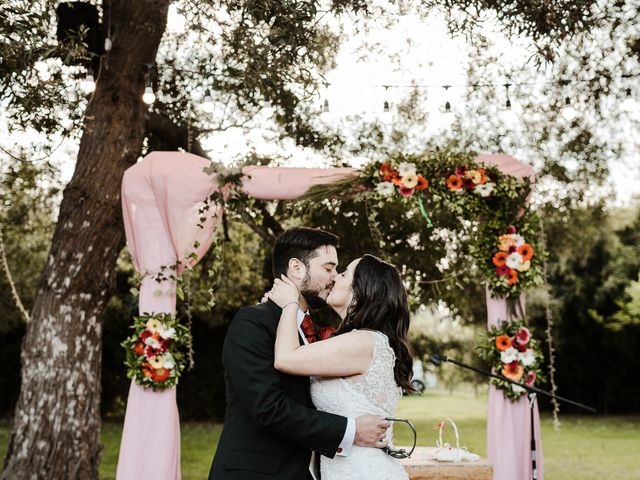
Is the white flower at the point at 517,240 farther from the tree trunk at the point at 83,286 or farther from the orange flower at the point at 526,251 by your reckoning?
the tree trunk at the point at 83,286

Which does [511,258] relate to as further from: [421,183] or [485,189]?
[421,183]

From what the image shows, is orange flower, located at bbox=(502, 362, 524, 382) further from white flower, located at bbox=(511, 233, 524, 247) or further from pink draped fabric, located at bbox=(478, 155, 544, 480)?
white flower, located at bbox=(511, 233, 524, 247)

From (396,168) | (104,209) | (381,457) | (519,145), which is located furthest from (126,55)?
(381,457)

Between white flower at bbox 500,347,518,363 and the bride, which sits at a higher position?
white flower at bbox 500,347,518,363

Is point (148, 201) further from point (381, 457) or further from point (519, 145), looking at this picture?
point (519, 145)

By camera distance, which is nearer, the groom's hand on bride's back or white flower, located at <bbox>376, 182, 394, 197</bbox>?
the groom's hand on bride's back

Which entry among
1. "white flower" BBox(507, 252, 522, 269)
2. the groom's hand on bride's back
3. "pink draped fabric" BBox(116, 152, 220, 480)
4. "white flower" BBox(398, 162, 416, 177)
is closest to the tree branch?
"pink draped fabric" BBox(116, 152, 220, 480)

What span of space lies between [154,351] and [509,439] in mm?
2792

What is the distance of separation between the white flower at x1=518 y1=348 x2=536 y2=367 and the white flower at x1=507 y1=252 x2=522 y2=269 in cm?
67

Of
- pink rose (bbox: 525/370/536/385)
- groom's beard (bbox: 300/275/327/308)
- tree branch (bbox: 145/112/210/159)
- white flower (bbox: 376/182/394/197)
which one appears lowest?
pink rose (bbox: 525/370/536/385)

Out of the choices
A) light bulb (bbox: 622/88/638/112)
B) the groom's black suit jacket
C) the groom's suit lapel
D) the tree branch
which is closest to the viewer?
the groom's black suit jacket

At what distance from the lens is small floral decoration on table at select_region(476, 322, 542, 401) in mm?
5492

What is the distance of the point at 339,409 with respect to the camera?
2648mm

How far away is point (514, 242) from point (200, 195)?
2.50 meters
